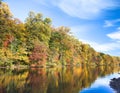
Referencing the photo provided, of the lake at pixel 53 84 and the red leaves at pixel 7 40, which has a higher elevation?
the red leaves at pixel 7 40

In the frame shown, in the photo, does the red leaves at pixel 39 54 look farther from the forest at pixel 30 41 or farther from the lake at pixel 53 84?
the lake at pixel 53 84

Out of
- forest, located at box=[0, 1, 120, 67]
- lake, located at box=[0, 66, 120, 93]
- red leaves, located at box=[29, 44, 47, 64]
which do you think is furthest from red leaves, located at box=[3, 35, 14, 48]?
lake, located at box=[0, 66, 120, 93]

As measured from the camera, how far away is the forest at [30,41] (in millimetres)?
63847

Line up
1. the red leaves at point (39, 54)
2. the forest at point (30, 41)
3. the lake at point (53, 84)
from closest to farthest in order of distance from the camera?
the lake at point (53, 84) < the forest at point (30, 41) < the red leaves at point (39, 54)

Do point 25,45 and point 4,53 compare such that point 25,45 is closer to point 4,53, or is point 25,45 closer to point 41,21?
point 4,53

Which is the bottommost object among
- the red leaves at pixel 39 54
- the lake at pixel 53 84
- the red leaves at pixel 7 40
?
the lake at pixel 53 84

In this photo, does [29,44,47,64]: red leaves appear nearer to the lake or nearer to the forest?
the forest

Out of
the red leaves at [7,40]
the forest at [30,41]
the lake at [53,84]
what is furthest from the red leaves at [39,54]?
the lake at [53,84]

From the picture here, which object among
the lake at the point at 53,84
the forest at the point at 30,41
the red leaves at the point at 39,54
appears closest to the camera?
the lake at the point at 53,84

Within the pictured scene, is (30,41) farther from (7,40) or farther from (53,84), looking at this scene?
(53,84)

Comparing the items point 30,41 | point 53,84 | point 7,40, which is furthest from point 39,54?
point 53,84

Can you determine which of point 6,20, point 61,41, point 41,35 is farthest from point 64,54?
point 6,20

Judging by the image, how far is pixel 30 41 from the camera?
245 ft

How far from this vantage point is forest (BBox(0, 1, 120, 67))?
63847mm
